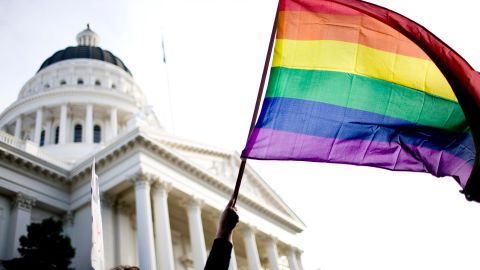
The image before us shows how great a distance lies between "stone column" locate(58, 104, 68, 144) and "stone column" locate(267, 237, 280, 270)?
17964 millimetres

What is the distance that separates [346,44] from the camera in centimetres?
507

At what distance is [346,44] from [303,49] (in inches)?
20.0

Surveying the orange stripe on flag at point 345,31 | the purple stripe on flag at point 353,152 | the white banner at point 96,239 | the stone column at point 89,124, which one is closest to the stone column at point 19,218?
the white banner at point 96,239

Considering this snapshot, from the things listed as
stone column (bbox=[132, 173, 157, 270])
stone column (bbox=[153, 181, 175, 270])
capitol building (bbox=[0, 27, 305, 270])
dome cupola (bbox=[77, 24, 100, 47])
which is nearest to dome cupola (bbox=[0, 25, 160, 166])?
capitol building (bbox=[0, 27, 305, 270])

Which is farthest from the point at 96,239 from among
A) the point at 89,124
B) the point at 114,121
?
the point at 114,121

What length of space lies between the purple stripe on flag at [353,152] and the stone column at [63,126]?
32.3 m

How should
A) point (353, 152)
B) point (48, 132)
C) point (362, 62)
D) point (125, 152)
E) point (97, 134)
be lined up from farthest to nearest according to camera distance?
point (97, 134), point (48, 132), point (125, 152), point (362, 62), point (353, 152)

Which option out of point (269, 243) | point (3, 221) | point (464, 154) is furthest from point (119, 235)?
A: point (464, 154)

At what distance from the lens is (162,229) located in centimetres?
1797

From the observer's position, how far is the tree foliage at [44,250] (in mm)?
13930

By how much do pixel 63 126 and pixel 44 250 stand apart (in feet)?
73.8

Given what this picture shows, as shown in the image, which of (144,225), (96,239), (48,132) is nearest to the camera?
(96,239)

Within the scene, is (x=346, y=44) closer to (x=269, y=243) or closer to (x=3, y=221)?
(x=3, y=221)

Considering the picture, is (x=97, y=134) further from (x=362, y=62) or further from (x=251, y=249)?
(x=362, y=62)
